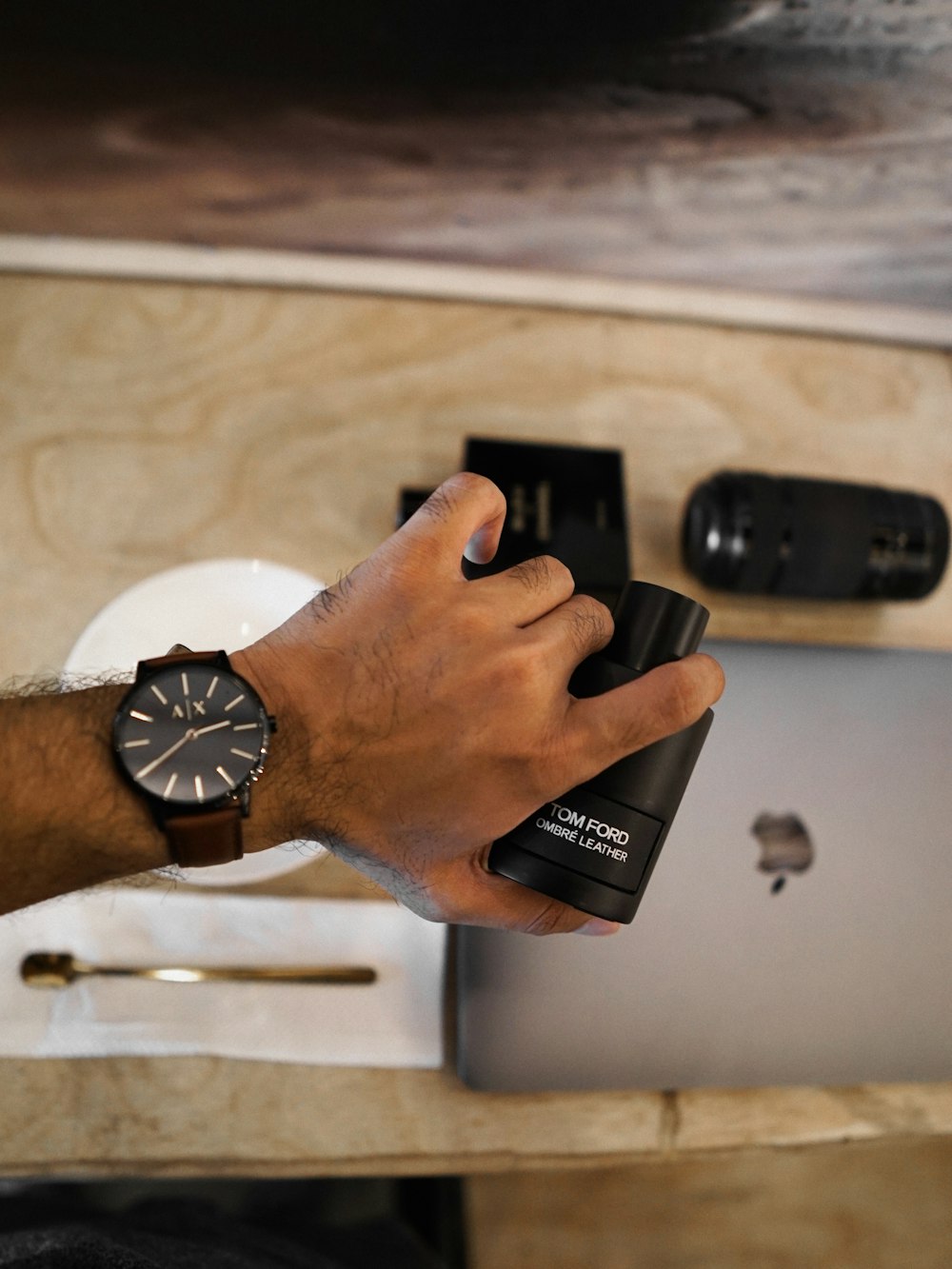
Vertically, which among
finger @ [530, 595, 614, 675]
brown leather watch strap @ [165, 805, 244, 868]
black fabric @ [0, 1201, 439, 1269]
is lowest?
black fabric @ [0, 1201, 439, 1269]

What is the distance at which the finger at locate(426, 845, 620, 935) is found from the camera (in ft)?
1.50

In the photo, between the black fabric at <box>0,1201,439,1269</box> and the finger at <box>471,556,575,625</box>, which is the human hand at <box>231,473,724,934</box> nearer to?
the finger at <box>471,556,575,625</box>

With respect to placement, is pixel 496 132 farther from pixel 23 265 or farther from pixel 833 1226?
pixel 833 1226

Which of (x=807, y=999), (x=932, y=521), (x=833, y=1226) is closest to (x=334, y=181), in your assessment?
(x=932, y=521)

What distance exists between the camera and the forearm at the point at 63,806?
41 centimetres

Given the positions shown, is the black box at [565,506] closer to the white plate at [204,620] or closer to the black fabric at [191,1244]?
the white plate at [204,620]

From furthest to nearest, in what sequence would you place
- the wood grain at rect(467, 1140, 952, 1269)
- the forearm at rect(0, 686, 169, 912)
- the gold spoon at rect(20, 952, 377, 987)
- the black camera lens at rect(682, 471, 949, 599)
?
1. the wood grain at rect(467, 1140, 952, 1269)
2. the black camera lens at rect(682, 471, 949, 599)
3. the gold spoon at rect(20, 952, 377, 987)
4. the forearm at rect(0, 686, 169, 912)

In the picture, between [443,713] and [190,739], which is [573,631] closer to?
[443,713]

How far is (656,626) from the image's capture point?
455 mm

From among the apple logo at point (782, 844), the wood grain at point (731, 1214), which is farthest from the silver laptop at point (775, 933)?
the wood grain at point (731, 1214)

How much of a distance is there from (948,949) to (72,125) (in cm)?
82

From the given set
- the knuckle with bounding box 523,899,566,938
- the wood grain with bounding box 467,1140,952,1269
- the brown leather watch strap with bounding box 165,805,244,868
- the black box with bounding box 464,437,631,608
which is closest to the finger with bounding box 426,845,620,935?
the knuckle with bounding box 523,899,566,938

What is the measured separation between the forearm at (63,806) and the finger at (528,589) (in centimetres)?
20

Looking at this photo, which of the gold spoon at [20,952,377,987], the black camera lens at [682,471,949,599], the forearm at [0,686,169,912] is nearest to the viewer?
the forearm at [0,686,169,912]
